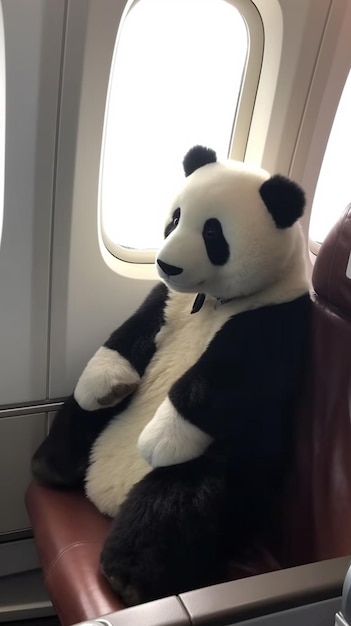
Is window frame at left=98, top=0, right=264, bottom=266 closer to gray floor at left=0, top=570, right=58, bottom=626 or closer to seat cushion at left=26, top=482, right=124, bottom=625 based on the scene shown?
seat cushion at left=26, top=482, right=124, bottom=625

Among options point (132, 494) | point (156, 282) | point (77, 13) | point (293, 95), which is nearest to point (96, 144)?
point (77, 13)

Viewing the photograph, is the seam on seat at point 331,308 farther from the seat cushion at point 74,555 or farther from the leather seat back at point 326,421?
the seat cushion at point 74,555

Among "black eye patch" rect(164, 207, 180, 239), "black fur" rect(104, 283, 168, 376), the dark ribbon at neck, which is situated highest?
"black eye patch" rect(164, 207, 180, 239)

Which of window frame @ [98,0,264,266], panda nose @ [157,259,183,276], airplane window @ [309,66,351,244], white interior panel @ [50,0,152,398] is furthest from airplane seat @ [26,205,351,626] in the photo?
airplane window @ [309,66,351,244]

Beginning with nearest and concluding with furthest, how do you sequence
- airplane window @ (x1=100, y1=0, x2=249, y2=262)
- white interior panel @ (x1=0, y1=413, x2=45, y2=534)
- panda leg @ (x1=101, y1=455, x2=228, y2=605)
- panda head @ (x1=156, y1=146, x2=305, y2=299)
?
panda leg @ (x1=101, y1=455, x2=228, y2=605)
panda head @ (x1=156, y1=146, x2=305, y2=299)
airplane window @ (x1=100, y1=0, x2=249, y2=262)
white interior panel @ (x1=0, y1=413, x2=45, y2=534)

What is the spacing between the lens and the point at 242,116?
206 cm

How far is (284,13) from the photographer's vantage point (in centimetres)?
180

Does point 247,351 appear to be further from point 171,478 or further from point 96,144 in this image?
point 96,144

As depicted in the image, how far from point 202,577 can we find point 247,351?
0.50 metres

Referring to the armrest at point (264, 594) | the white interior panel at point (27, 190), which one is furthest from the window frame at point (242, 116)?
the armrest at point (264, 594)

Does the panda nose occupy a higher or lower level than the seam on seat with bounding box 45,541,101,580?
higher

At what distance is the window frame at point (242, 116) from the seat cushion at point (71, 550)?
0.69 meters

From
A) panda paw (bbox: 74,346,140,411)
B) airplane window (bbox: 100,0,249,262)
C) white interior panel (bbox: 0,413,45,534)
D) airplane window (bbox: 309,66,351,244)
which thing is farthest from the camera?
airplane window (bbox: 309,66,351,244)

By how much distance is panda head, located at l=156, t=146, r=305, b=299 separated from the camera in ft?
4.91
